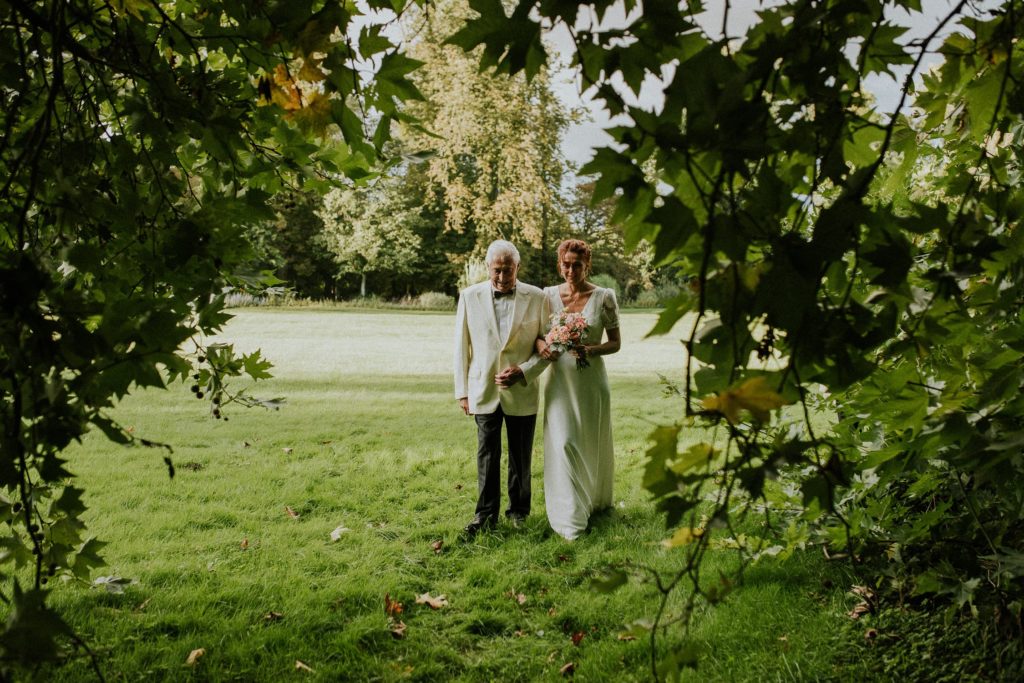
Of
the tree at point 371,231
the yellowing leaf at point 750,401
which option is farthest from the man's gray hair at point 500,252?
the tree at point 371,231

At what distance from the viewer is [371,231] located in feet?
101

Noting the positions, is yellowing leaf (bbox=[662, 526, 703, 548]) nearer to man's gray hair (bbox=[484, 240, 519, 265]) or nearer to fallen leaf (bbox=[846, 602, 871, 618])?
fallen leaf (bbox=[846, 602, 871, 618])

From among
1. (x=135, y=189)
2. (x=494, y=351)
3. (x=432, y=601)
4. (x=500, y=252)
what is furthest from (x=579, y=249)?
(x=135, y=189)

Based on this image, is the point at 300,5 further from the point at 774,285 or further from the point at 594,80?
the point at 774,285

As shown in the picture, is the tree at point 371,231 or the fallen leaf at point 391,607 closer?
the fallen leaf at point 391,607

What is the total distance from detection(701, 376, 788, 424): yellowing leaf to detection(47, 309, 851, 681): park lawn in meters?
0.90

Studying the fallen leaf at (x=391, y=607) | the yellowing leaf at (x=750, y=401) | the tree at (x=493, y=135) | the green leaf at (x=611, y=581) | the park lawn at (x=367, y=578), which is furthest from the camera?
the tree at (x=493, y=135)

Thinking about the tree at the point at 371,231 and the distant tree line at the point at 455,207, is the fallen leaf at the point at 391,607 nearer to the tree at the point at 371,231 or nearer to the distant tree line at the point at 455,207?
the distant tree line at the point at 455,207

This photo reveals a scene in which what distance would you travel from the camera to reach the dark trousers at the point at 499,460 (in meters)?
5.03

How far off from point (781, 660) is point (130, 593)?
11.9 feet

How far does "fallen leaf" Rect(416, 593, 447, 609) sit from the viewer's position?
3.98m

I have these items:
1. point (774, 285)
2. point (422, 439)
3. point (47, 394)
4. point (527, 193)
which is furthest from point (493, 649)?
point (527, 193)

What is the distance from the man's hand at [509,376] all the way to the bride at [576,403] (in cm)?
24

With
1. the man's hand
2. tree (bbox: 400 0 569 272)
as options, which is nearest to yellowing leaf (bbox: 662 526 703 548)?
the man's hand
